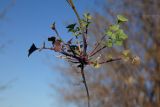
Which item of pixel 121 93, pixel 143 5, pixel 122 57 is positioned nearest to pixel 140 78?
pixel 121 93

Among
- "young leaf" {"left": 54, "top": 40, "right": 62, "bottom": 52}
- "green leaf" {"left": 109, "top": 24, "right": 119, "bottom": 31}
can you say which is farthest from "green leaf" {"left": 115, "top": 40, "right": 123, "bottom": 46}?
"young leaf" {"left": 54, "top": 40, "right": 62, "bottom": 52}

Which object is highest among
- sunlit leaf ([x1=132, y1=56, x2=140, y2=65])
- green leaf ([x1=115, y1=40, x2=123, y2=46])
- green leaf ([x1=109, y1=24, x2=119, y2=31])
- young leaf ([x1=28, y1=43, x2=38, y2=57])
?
green leaf ([x1=109, y1=24, x2=119, y2=31])

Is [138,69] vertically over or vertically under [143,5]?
under

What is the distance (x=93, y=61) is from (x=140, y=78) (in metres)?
14.1

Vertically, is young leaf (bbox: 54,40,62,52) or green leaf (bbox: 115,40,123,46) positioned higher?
young leaf (bbox: 54,40,62,52)

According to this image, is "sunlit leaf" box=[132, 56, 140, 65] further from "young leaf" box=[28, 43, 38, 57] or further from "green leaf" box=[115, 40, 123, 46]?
"young leaf" box=[28, 43, 38, 57]

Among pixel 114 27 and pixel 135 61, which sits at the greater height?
pixel 114 27

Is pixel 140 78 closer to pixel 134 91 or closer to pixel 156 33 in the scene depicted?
pixel 134 91

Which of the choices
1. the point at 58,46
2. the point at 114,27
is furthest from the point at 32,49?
the point at 114,27

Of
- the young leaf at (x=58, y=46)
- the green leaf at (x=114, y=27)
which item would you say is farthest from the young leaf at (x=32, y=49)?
the green leaf at (x=114, y=27)

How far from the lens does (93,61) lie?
3.11ft

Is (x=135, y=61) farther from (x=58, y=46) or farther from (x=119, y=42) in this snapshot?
(x=58, y=46)

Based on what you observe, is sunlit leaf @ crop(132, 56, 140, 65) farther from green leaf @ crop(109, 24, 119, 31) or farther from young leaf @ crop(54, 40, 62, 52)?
young leaf @ crop(54, 40, 62, 52)

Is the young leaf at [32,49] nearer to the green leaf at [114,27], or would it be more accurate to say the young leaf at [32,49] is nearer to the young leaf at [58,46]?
the young leaf at [58,46]
